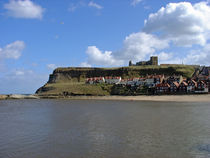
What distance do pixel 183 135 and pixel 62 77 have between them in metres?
127

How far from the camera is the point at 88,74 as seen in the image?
131m

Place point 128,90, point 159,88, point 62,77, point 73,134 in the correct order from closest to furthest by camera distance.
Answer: point 73,134
point 159,88
point 128,90
point 62,77

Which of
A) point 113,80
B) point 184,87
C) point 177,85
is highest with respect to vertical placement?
point 113,80

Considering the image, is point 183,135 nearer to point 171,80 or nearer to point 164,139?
point 164,139

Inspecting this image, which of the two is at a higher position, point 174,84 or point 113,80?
point 113,80

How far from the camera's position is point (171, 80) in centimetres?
7875

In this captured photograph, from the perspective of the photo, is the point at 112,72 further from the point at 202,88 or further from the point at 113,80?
the point at 202,88

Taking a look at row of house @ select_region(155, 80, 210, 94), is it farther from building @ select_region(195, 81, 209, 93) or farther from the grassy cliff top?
the grassy cliff top

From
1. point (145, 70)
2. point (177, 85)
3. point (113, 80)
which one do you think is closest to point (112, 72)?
point (145, 70)

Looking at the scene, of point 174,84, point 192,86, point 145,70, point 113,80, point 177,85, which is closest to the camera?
point 192,86

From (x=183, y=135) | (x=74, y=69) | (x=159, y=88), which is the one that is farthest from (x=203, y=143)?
(x=74, y=69)

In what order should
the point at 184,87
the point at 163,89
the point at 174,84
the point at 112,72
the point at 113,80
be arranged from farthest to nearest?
the point at 112,72
the point at 113,80
the point at 163,89
the point at 174,84
the point at 184,87

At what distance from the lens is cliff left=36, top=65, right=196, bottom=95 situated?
303 feet

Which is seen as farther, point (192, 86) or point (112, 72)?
point (112, 72)
